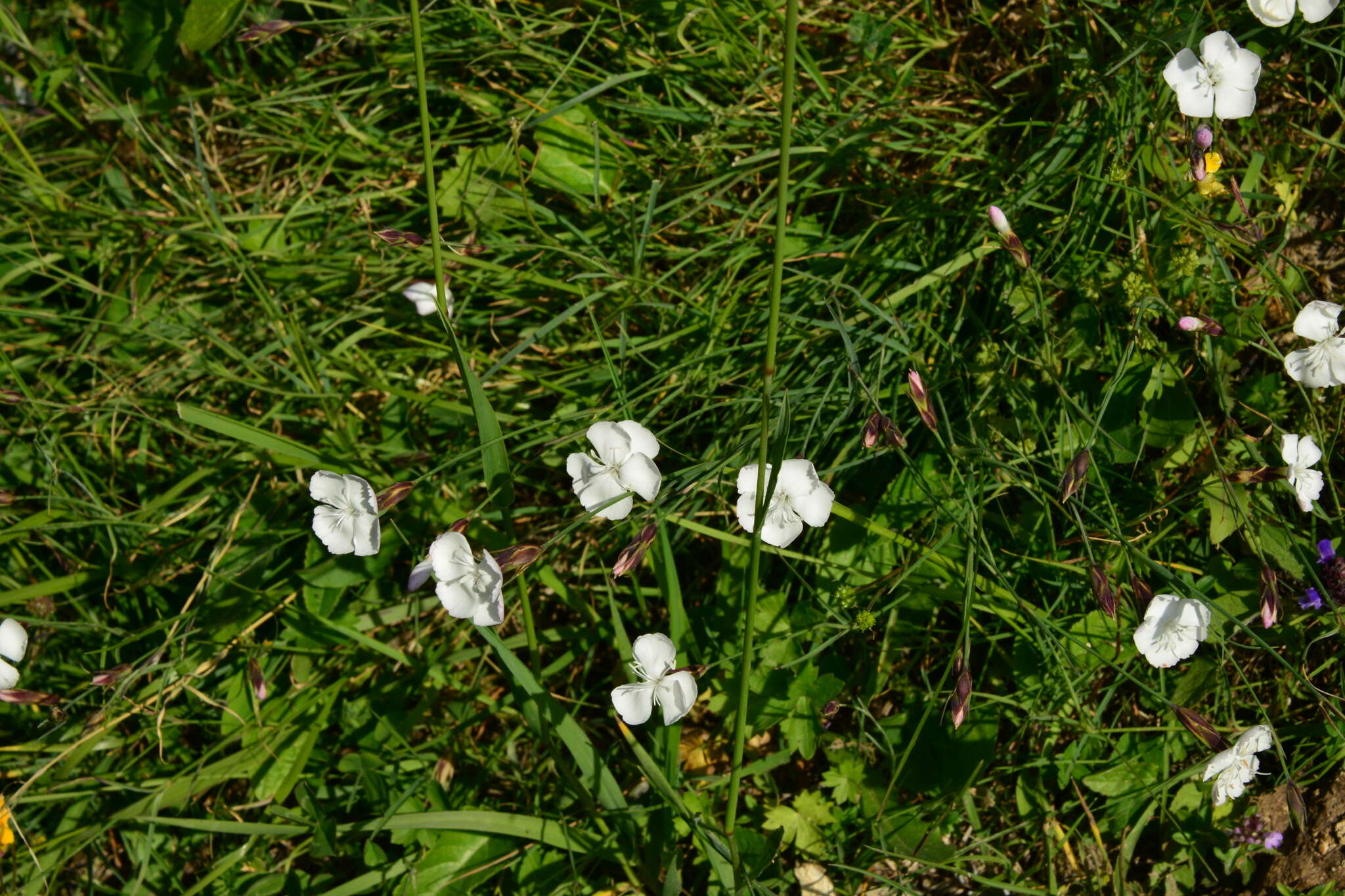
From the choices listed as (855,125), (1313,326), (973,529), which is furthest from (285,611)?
(1313,326)

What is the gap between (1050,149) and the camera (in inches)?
79.0

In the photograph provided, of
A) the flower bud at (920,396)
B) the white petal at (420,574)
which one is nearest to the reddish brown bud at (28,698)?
the white petal at (420,574)

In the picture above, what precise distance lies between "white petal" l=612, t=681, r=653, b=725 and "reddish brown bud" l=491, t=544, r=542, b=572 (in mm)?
305

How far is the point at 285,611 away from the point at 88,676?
56cm

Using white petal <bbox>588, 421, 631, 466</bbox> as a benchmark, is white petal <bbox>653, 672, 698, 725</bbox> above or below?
below

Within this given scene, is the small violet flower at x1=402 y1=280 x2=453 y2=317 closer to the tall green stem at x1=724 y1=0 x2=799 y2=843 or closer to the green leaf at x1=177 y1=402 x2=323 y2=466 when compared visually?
the green leaf at x1=177 y1=402 x2=323 y2=466

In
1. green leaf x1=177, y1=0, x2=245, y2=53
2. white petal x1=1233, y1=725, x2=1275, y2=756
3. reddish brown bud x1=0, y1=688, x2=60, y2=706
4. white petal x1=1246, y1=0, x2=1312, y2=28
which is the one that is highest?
white petal x1=1246, y1=0, x2=1312, y2=28

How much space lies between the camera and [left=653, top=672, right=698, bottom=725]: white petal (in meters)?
1.57

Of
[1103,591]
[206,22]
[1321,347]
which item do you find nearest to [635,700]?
[1103,591]

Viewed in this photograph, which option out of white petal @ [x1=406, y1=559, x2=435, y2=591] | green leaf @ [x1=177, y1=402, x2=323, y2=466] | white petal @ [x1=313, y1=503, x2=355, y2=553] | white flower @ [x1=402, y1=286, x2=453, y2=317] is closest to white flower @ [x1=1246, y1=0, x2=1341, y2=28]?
white flower @ [x1=402, y1=286, x2=453, y2=317]

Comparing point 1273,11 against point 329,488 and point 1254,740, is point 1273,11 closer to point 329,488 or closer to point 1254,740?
point 1254,740

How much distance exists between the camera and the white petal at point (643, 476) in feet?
5.24

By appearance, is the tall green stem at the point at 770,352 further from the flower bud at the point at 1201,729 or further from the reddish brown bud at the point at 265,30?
the reddish brown bud at the point at 265,30

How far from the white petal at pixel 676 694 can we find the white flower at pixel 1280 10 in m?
1.63
